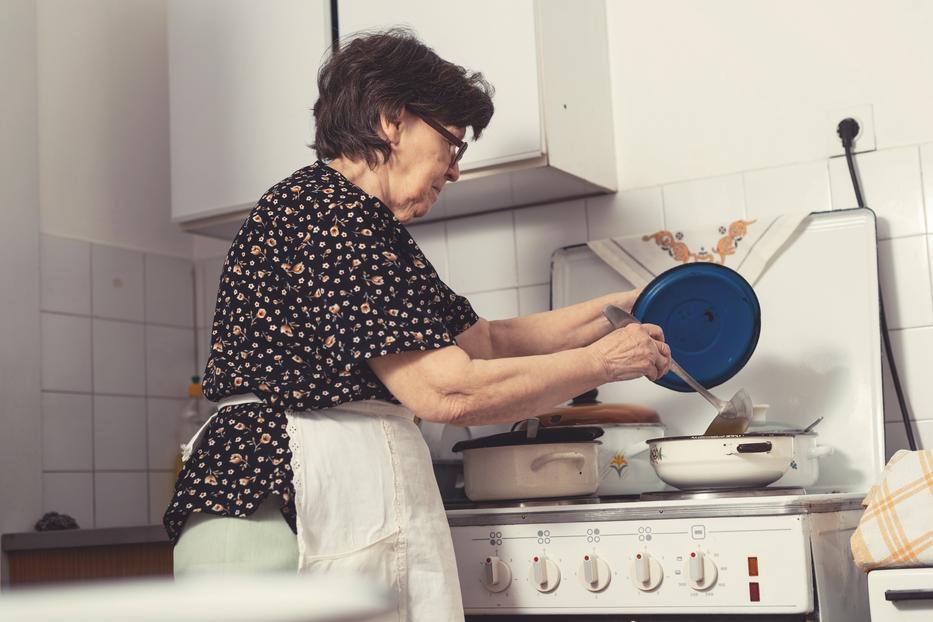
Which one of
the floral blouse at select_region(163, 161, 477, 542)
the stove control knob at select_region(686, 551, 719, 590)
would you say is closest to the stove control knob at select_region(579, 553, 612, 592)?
the stove control knob at select_region(686, 551, 719, 590)

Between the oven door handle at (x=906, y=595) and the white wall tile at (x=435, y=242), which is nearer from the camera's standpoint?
the oven door handle at (x=906, y=595)

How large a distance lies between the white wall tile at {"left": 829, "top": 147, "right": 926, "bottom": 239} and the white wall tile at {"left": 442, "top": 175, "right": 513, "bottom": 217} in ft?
1.83

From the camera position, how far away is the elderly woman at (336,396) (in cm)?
118

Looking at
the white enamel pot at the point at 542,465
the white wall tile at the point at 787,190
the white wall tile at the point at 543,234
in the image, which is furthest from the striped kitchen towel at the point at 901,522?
the white wall tile at the point at 543,234

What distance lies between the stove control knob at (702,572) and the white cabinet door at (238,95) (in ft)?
3.35

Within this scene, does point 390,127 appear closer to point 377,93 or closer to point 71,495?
point 377,93

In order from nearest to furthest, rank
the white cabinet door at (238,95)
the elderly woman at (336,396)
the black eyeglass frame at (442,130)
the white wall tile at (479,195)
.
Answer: the elderly woman at (336,396) < the black eyeglass frame at (442,130) < the white wall tile at (479,195) < the white cabinet door at (238,95)

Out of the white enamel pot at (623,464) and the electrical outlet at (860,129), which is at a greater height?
the electrical outlet at (860,129)

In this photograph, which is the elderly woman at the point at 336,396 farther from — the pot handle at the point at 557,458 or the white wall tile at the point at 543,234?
the white wall tile at the point at 543,234

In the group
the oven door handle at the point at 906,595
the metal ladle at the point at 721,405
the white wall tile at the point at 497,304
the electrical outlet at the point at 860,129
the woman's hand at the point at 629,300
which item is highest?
the electrical outlet at the point at 860,129

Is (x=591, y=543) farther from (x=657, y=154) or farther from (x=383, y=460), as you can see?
(x=657, y=154)

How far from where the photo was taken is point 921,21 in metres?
1.79

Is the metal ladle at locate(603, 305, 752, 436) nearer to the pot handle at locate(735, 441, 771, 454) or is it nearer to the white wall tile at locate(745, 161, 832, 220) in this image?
the pot handle at locate(735, 441, 771, 454)

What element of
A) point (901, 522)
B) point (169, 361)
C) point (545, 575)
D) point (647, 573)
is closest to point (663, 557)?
point (647, 573)
